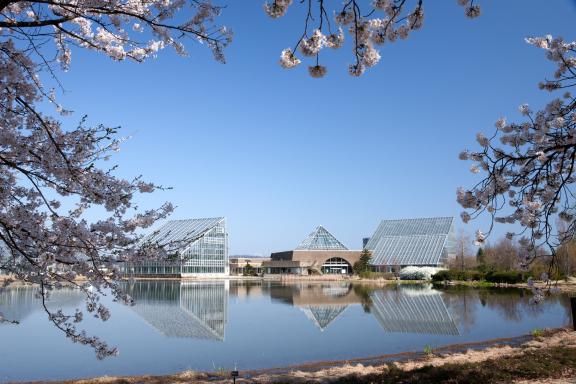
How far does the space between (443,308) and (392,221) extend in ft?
188

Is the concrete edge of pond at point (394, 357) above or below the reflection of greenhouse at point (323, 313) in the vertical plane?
above

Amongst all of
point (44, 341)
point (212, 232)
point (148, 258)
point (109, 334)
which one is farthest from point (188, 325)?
point (212, 232)

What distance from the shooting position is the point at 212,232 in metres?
70.1

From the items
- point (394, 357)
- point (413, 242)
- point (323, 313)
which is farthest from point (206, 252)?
point (394, 357)

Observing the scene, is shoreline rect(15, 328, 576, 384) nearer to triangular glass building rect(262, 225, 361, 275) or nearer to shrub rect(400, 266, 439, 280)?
shrub rect(400, 266, 439, 280)

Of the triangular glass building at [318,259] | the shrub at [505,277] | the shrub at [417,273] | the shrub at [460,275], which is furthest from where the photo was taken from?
the triangular glass building at [318,259]

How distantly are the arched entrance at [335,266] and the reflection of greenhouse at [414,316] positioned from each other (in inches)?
1879

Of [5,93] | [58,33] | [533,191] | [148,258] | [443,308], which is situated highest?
[58,33]

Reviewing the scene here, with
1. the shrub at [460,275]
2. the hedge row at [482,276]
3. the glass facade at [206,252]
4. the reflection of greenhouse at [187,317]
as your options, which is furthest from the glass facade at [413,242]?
the reflection of greenhouse at [187,317]

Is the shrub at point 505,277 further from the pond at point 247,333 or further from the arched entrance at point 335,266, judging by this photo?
the arched entrance at point 335,266

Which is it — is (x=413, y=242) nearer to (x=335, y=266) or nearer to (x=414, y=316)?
(x=335, y=266)

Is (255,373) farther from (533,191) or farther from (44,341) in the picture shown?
(44,341)

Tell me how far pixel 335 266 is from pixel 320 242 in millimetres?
4622

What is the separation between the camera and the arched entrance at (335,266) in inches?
2994
